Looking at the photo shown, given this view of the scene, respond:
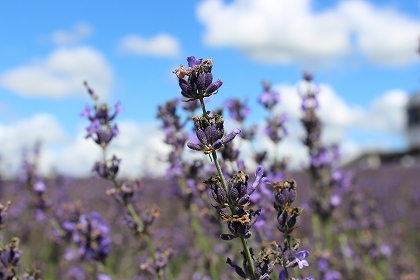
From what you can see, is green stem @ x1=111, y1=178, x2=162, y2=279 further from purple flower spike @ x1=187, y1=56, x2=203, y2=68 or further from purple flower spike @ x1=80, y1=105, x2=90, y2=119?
purple flower spike @ x1=187, y1=56, x2=203, y2=68

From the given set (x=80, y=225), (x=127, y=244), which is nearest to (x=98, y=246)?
(x=80, y=225)

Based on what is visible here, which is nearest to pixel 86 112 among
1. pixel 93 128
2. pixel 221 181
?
pixel 93 128

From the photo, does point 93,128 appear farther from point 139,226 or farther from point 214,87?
point 214,87

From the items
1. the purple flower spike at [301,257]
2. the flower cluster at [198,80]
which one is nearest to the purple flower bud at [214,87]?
the flower cluster at [198,80]

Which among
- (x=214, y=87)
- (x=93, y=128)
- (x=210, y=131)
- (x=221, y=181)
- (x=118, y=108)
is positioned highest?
(x=118, y=108)

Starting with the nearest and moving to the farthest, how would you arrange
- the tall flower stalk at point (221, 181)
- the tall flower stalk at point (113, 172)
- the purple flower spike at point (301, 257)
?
the tall flower stalk at point (221, 181) < the purple flower spike at point (301, 257) < the tall flower stalk at point (113, 172)

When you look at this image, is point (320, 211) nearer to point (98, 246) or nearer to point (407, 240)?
point (98, 246)

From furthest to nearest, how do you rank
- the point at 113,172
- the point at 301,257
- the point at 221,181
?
the point at 113,172 < the point at 301,257 < the point at 221,181

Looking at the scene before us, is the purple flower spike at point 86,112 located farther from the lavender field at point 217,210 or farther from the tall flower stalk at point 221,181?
the tall flower stalk at point 221,181

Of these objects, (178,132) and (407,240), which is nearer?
(178,132)

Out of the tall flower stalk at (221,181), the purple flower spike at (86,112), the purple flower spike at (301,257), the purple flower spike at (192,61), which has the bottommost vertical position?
the purple flower spike at (301,257)

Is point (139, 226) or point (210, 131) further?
point (139, 226)
